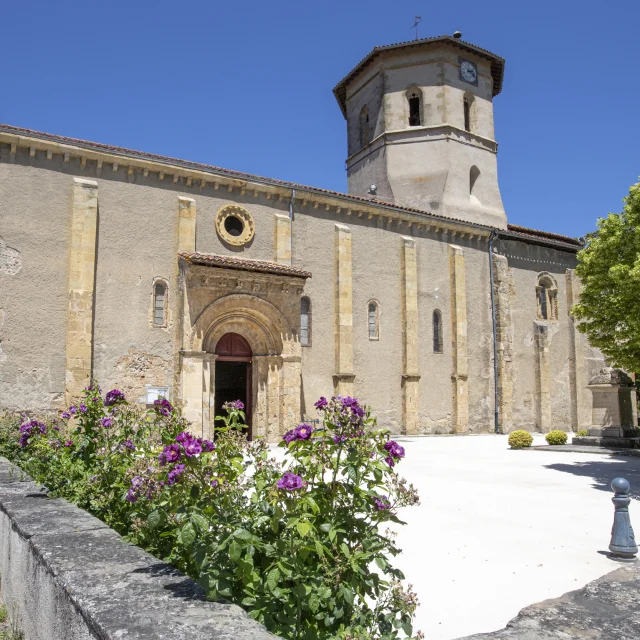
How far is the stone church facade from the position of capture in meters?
15.6

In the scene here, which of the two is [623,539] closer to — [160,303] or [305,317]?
[160,303]

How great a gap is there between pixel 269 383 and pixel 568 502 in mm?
10606

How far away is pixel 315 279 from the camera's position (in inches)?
785

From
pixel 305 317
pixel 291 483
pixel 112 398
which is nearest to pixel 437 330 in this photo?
pixel 305 317

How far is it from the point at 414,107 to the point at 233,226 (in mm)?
13275

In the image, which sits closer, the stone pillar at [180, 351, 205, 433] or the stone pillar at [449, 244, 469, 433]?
the stone pillar at [180, 351, 205, 433]

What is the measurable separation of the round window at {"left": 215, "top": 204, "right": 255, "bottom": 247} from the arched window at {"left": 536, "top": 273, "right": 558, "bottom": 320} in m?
14.2

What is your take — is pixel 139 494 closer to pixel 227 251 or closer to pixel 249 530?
pixel 249 530

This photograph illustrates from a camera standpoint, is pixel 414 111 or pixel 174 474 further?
pixel 414 111

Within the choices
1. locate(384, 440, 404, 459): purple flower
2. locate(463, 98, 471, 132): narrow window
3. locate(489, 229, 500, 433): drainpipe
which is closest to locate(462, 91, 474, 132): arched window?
locate(463, 98, 471, 132): narrow window

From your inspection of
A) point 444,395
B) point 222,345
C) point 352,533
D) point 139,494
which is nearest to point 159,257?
point 222,345

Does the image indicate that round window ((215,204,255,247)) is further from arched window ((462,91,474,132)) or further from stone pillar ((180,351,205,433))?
arched window ((462,91,474,132))

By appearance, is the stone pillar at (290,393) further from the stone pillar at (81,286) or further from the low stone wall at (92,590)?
the low stone wall at (92,590)

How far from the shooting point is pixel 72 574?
286cm
